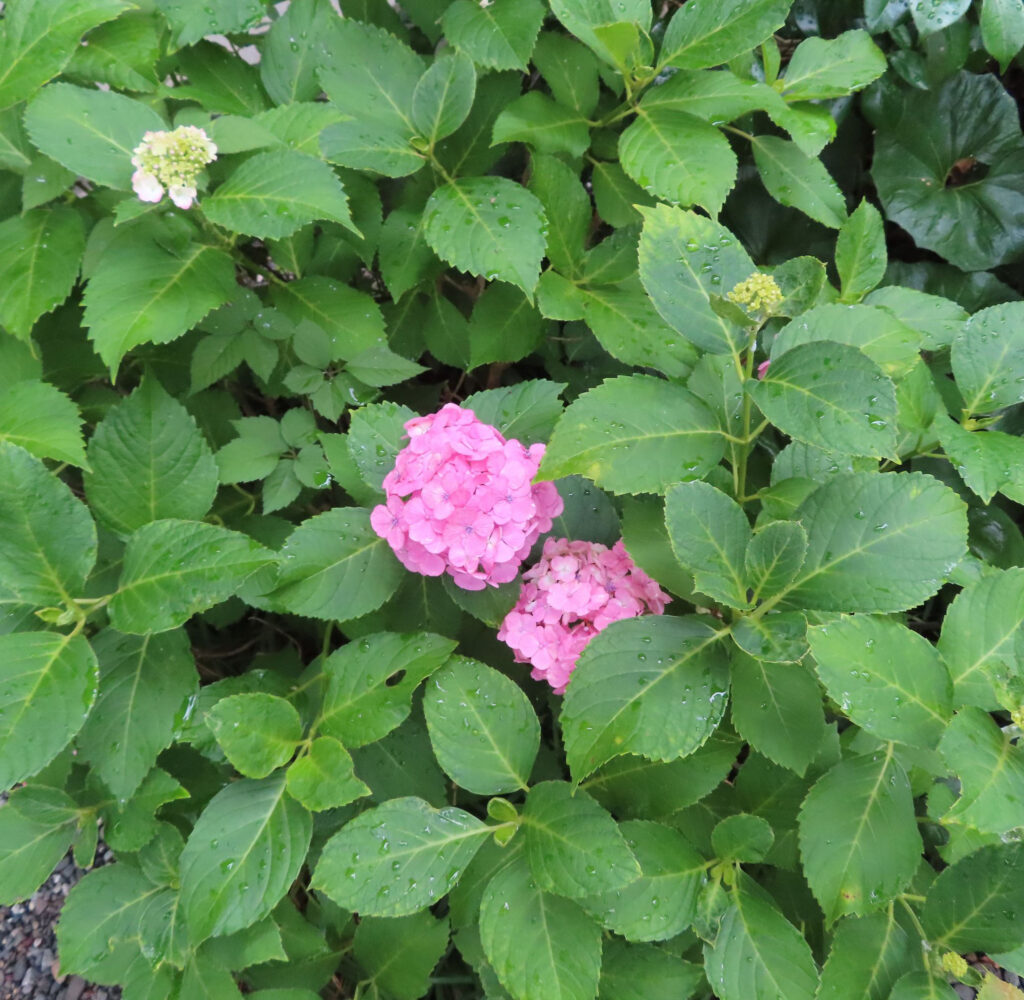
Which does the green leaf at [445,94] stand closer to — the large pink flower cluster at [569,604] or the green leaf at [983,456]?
the large pink flower cluster at [569,604]

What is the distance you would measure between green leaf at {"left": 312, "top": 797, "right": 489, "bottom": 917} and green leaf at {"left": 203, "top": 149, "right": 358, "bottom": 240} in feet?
2.58

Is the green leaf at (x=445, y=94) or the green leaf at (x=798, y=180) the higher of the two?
the green leaf at (x=445, y=94)

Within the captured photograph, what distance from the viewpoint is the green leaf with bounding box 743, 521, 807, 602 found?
840mm

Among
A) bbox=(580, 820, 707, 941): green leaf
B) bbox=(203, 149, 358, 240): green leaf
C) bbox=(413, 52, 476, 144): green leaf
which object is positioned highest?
bbox=(413, 52, 476, 144): green leaf

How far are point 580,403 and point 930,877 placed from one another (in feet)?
2.64

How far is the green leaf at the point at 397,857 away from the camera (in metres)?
0.94

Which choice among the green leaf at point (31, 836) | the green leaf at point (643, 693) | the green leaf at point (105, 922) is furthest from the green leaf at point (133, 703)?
the green leaf at point (643, 693)

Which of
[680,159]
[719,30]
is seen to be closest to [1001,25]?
[719,30]

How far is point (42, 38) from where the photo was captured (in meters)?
1.09

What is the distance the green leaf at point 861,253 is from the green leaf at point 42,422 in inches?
46.8

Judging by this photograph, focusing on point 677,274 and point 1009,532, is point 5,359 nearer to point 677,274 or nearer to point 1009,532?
point 677,274

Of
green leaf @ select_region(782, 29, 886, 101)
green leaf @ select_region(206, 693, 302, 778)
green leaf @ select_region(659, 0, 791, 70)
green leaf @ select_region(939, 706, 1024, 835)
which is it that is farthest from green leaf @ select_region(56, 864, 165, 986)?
green leaf @ select_region(782, 29, 886, 101)

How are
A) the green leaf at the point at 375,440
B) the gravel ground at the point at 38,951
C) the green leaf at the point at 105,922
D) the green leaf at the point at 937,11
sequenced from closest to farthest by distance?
the green leaf at the point at 375,440
the green leaf at the point at 105,922
the green leaf at the point at 937,11
the gravel ground at the point at 38,951

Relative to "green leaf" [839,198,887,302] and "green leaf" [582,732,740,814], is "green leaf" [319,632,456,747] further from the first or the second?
"green leaf" [839,198,887,302]
